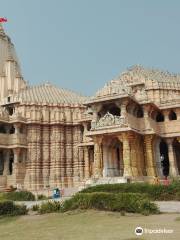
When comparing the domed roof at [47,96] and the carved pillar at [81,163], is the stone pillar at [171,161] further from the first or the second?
the domed roof at [47,96]

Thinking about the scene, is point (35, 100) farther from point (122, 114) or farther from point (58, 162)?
point (122, 114)

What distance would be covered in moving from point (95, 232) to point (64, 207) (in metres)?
6.35

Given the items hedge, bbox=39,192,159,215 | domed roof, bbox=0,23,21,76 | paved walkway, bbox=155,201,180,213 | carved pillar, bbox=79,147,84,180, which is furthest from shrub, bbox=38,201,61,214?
domed roof, bbox=0,23,21,76

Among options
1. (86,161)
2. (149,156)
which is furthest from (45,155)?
(149,156)

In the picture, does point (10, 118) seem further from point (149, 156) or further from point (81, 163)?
point (149, 156)

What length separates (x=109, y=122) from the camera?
26.7 m

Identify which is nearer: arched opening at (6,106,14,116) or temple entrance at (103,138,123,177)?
temple entrance at (103,138,123,177)

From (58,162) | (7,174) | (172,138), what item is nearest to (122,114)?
(172,138)

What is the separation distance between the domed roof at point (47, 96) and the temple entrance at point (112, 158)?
48.1 ft

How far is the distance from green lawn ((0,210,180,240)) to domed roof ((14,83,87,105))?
27509 mm

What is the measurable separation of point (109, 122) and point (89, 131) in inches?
120

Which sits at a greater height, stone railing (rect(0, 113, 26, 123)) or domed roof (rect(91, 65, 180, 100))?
domed roof (rect(91, 65, 180, 100))

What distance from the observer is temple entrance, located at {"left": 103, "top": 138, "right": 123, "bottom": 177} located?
28.3 metres

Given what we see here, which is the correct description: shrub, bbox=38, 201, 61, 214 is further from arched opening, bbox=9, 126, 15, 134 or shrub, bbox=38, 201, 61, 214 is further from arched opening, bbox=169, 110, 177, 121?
arched opening, bbox=9, 126, 15, 134
